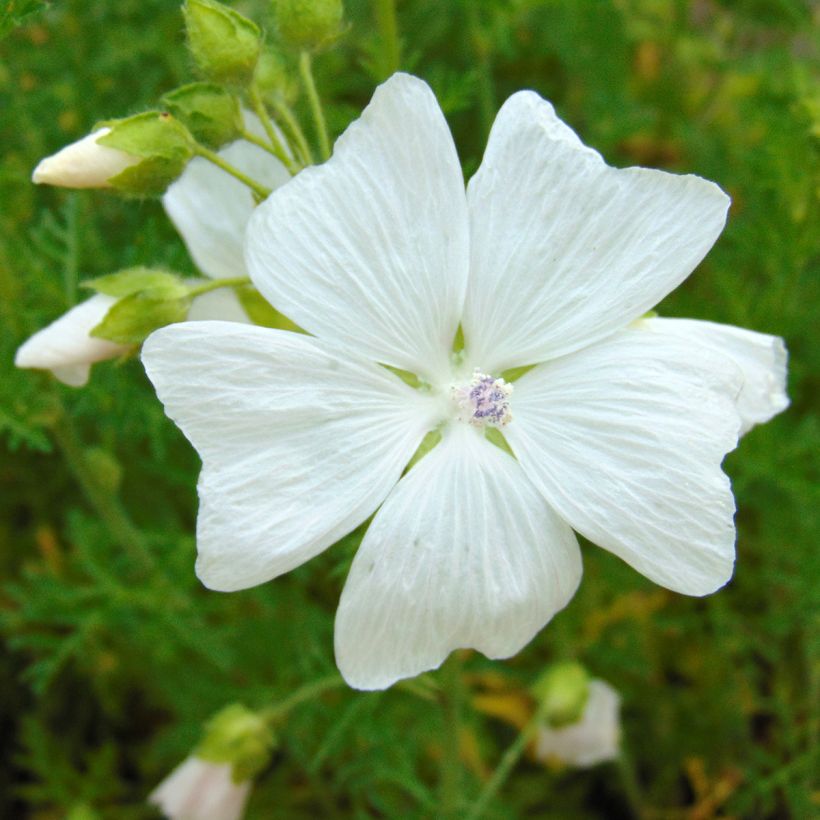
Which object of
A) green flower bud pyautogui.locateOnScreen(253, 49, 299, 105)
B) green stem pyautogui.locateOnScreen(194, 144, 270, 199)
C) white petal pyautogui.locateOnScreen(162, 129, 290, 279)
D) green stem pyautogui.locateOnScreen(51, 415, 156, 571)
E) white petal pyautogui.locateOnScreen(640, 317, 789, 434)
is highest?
green flower bud pyautogui.locateOnScreen(253, 49, 299, 105)

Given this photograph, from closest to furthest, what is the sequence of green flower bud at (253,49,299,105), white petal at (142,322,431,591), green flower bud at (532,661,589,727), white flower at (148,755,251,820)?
1. white petal at (142,322,431,591)
2. green flower bud at (253,49,299,105)
3. white flower at (148,755,251,820)
4. green flower bud at (532,661,589,727)

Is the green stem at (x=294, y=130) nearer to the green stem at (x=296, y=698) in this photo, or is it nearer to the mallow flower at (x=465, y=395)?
the mallow flower at (x=465, y=395)

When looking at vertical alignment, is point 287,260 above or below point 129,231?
above

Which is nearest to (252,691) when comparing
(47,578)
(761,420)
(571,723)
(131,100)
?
(47,578)

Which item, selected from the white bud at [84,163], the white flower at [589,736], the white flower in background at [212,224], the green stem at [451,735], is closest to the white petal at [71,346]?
the white flower in background at [212,224]

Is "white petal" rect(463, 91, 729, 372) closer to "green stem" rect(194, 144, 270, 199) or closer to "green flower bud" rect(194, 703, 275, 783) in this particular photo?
"green stem" rect(194, 144, 270, 199)

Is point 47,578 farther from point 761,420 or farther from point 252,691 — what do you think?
point 761,420

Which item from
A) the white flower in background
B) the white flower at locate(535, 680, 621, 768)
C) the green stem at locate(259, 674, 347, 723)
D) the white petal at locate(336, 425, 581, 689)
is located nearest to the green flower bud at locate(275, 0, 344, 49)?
the white flower in background

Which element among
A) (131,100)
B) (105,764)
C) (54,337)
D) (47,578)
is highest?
(54,337)
